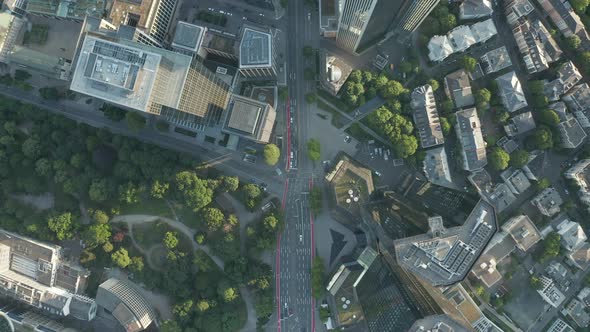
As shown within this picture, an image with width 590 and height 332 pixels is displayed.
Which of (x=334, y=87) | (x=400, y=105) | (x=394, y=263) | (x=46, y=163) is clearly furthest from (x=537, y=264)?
(x=46, y=163)

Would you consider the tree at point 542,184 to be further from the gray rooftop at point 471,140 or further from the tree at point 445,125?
the tree at point 445,125

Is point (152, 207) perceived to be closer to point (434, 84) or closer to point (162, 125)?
point (162, 125)

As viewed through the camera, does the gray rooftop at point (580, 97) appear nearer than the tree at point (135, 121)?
Yes

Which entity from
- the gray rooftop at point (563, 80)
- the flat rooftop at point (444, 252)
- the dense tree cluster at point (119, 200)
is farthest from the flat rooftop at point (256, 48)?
the gray rooftop at point (563, 80)

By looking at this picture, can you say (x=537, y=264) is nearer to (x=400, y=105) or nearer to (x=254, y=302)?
(x=400, y=105)

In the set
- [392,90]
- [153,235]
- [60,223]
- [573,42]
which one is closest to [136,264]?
[153,235]
